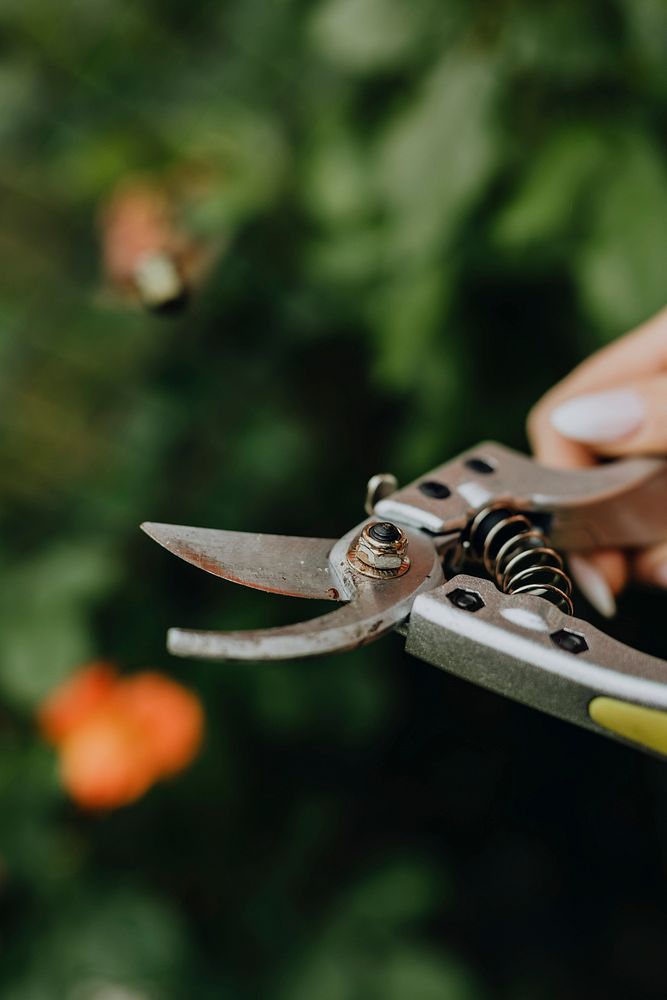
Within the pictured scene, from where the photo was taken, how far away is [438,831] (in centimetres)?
150

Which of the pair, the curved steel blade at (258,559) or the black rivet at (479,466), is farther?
the black rivet at (479,466)

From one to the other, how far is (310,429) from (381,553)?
2.55ft

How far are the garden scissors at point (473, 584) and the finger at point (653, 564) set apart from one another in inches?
4.9

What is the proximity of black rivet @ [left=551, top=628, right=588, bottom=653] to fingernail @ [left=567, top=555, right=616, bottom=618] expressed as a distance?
26 centimetres

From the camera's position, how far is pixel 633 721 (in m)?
0.57

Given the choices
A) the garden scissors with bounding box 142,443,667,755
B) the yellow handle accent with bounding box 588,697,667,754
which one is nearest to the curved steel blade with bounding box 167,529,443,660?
the garden scissors with bounding box 142,443,667,755

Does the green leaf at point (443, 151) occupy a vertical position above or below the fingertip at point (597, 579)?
above

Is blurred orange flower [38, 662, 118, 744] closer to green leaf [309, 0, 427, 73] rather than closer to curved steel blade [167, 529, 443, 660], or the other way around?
curved steel blade [167, 529, 443, 660]

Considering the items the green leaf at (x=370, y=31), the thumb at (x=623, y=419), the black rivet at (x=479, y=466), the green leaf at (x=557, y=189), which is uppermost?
the green leaf at (x=370, y=31)

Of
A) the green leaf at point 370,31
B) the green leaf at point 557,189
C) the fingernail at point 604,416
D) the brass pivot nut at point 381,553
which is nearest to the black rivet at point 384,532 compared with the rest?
the brass pivot nut at point 381,553

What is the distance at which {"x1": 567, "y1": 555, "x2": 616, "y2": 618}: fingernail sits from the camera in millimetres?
854

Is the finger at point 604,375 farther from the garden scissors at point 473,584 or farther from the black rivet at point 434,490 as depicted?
the black rivet at point 434,490

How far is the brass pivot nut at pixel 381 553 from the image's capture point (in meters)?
0.64

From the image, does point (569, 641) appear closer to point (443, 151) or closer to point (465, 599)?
point (465, 599)
